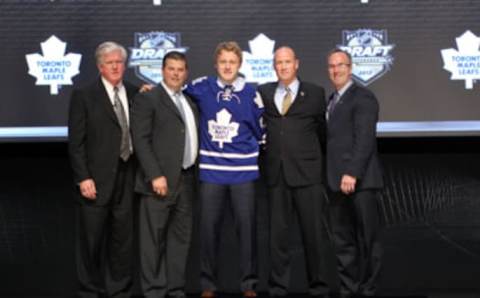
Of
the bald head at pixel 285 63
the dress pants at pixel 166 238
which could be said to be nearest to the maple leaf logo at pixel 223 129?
the dress pants at pixel 166 238

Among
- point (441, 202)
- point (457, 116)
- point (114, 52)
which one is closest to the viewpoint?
point (114, 52)

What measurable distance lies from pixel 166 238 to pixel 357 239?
959 millimetres

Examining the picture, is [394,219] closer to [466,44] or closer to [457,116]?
[457,116]

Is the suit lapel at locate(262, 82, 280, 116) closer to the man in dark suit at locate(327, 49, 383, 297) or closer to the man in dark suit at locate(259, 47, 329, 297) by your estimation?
the man in dark suit at locate(259, 47, 329, 297)

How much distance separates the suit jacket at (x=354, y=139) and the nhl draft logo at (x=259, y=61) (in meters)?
0.48

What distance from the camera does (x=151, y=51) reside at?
159 inches

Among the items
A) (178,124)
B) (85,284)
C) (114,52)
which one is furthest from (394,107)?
(85,284)

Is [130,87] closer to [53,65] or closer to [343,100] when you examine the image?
[53,65]

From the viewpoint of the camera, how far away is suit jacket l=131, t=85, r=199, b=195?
357 cm

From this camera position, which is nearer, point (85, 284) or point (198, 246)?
point (85, 284)

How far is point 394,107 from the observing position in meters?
4.02

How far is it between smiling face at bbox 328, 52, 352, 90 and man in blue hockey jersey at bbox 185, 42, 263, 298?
0.42 meters

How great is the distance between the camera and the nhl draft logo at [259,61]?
405cm

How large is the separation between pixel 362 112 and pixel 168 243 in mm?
1133
